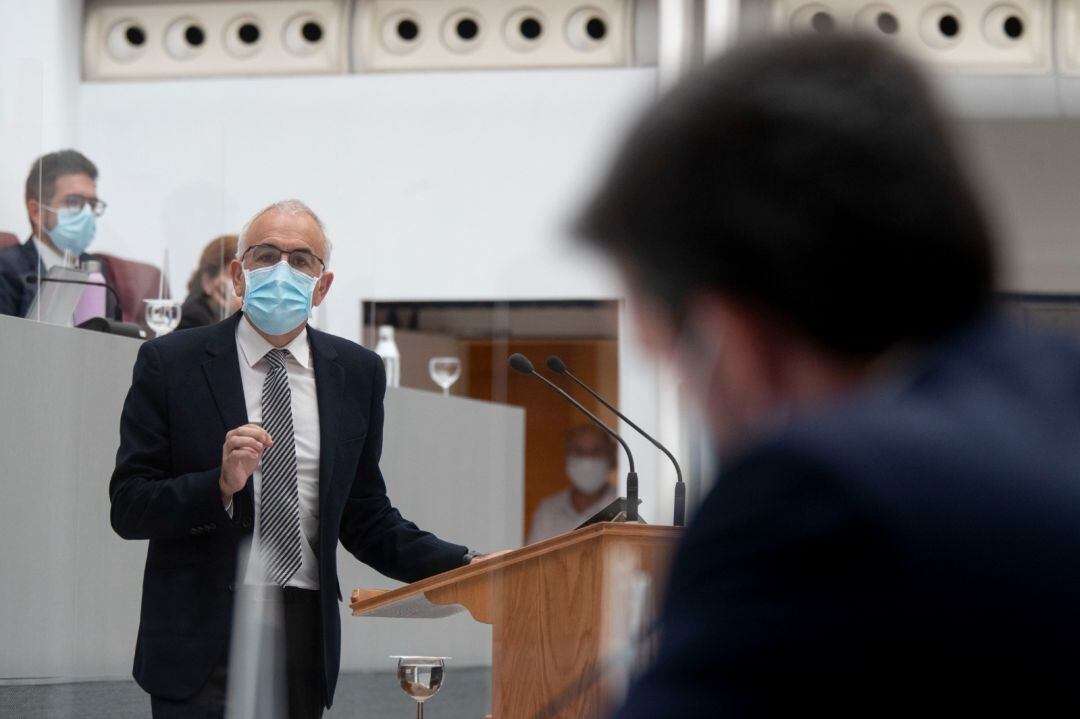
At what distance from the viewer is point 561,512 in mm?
3697

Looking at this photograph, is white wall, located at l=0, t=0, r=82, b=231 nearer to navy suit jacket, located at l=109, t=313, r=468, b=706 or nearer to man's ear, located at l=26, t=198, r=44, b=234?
man's ear, located at l=26, t=198, r=44, b=234

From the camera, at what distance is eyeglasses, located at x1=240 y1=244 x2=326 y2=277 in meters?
2.74

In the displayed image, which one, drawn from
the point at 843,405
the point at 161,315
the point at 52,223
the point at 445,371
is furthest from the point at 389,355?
the point at 843,405

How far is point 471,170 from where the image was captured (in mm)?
7742

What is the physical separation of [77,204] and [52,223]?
0.21m

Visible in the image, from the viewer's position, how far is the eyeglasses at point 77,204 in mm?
4023

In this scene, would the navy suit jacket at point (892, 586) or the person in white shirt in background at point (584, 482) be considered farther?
the person in white shirt in background at point (584, 482)

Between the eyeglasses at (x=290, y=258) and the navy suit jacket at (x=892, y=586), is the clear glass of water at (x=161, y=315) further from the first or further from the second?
the navy suit jacket at (x=892, y=586)

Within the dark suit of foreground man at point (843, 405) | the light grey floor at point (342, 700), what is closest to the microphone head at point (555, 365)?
the light grey floor at point (342, 700)

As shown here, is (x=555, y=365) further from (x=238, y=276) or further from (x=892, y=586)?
(x=892, y=586)

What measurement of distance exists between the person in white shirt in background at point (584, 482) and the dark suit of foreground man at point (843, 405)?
2923mm

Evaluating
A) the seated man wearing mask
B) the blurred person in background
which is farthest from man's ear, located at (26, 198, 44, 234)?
the blurred person in background

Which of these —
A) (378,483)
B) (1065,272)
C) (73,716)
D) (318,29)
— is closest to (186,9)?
(318,29)

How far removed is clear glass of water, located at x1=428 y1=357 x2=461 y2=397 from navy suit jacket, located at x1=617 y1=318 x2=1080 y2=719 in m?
5.19
